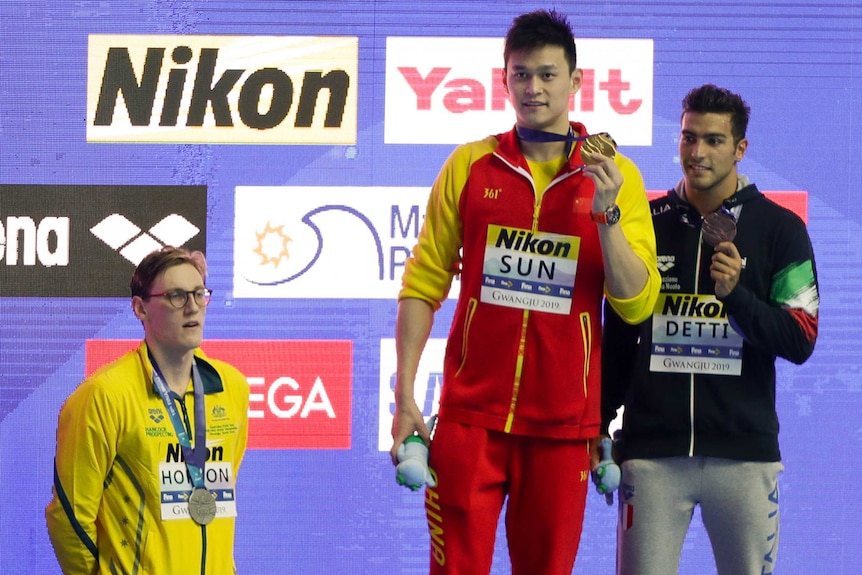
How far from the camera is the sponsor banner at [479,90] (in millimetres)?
3998

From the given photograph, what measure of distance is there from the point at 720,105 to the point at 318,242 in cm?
175

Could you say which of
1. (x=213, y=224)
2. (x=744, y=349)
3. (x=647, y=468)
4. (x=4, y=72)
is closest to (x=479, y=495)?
(x=647, y=468)

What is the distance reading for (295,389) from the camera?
402 cm

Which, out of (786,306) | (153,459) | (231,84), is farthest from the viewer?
(231,84)

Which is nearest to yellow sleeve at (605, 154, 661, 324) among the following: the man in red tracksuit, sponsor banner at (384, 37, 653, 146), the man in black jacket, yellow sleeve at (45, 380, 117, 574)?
the man in red tracksuit

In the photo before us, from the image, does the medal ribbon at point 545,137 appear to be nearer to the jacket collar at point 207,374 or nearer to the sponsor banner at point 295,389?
the jacket collar at point 207,374

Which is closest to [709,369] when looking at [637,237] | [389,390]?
[637,237]

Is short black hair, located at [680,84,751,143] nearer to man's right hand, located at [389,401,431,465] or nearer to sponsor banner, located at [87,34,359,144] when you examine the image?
man's right hand, located at [389,401,431,465]

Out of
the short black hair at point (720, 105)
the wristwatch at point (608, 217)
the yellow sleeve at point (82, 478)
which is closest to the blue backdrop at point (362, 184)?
the short black hair at point (720, 105)

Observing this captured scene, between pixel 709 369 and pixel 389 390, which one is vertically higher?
pixel 709 369

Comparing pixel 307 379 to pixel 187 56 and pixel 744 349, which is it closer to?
pixel 187 56

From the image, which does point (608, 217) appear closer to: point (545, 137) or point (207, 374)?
point (545, 137)

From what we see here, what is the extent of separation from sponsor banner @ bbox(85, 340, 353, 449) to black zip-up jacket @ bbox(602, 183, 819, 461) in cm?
156

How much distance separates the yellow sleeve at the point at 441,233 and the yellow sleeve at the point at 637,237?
0.97 ft
